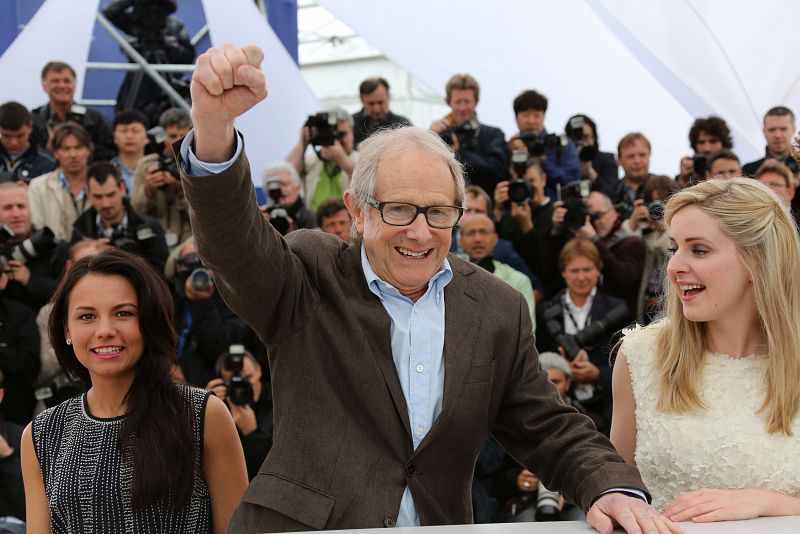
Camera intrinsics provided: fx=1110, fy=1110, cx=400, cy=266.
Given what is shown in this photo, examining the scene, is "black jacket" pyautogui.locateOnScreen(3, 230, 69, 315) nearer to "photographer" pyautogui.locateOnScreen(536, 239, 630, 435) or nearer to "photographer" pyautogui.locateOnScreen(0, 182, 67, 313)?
"photographer" pyautogui.locateOnScreen(0, 182, 67, 313)

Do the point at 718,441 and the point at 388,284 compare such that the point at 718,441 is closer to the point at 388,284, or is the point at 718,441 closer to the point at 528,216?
the point at 388,284

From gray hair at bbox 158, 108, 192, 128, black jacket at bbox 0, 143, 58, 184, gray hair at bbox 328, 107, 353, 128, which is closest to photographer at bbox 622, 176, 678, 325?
gray hair at bbox 328, 107, 353, 128

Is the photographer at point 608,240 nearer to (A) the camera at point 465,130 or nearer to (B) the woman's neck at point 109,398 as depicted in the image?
(A) the camera at point 465,130

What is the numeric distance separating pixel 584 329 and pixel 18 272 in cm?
265

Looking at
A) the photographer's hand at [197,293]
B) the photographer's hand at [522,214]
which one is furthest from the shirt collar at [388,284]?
the photographer's hand at [522,214]

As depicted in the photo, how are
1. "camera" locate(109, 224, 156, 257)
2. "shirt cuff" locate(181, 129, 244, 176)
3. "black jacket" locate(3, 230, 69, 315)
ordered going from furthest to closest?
"camera" locate(109, 224, 156, 257)
"black jacket" locate(3, 230, 69, 315)
"shirt cuff" locate(181, 129, 244, 176)

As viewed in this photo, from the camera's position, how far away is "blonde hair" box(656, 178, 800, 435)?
2463mm

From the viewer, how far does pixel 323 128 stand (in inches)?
239

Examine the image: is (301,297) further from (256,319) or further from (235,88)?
(235,88)

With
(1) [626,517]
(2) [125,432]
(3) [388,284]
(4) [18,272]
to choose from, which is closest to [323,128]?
(4) [18,272]

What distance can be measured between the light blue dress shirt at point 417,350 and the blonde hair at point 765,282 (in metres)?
0.62

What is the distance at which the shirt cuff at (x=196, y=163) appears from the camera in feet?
6.53

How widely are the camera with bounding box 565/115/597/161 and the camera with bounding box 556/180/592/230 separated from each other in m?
0.70

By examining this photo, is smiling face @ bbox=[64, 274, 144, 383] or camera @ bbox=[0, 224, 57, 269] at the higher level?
smiling face @ bbox=[64, 274, 144, 383]
